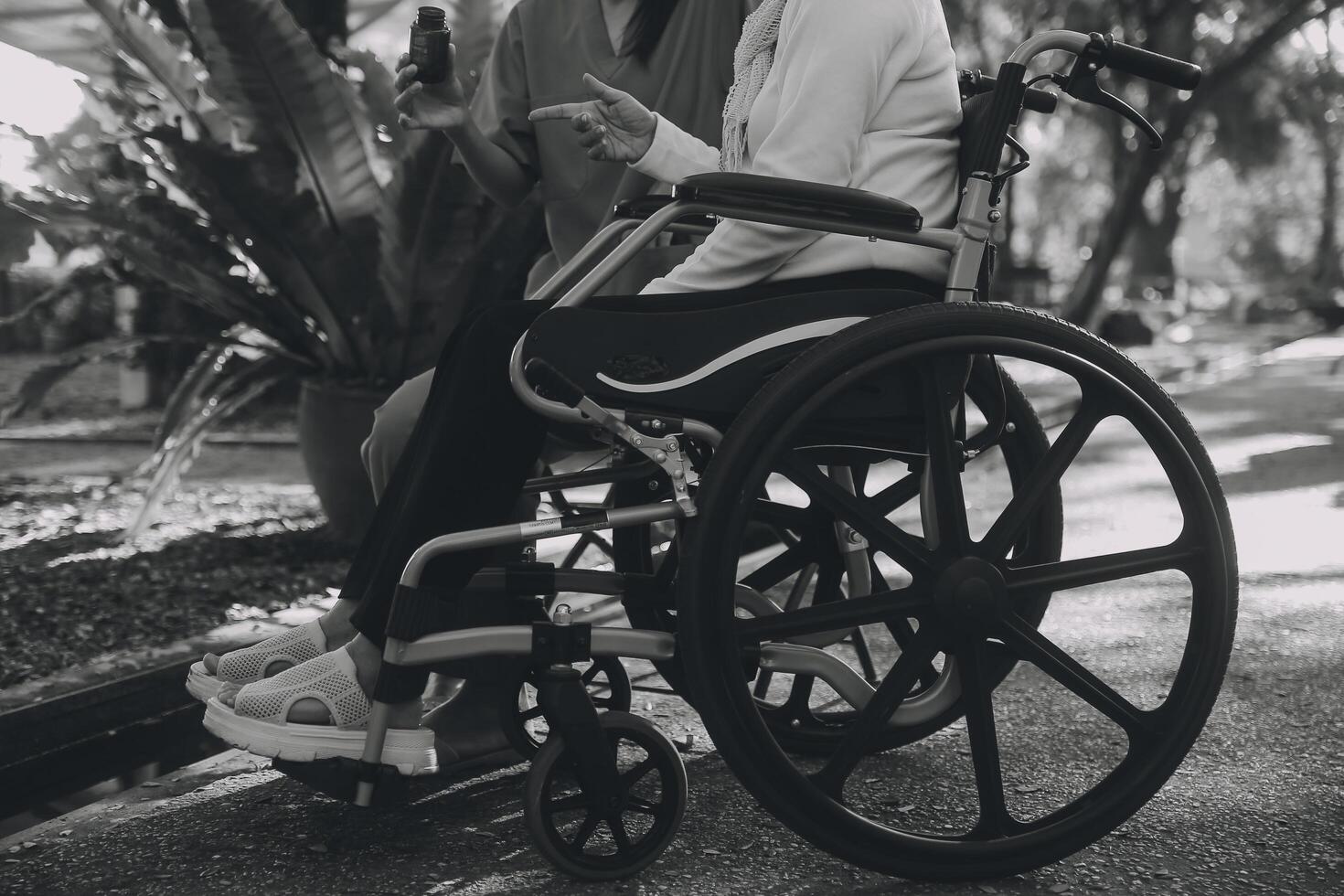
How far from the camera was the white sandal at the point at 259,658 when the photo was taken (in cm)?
246

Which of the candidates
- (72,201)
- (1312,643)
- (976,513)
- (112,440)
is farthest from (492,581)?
(112,440)

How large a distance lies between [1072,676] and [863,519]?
1.40ft

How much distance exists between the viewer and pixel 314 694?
2264mm

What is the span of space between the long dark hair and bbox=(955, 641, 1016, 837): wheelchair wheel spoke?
5.05ft

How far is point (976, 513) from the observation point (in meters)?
5.96

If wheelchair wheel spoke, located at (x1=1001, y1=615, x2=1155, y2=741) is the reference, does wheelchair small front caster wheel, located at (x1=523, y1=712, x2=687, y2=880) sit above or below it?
below

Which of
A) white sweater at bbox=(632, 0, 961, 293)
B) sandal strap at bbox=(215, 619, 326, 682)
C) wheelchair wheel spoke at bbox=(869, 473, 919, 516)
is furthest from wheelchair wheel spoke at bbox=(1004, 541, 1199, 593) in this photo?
sandal strap at bbox=(215, 619, 326, 682)

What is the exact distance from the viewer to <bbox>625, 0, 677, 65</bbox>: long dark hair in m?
3.06

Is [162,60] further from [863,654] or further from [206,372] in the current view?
[863,654]

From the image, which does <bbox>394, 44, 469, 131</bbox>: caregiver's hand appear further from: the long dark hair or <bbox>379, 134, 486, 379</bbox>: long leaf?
<bbox>379, 134, 486, 379</bbox>: long leaf

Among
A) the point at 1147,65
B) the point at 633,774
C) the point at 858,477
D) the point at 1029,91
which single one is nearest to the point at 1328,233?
the point at 1029,91

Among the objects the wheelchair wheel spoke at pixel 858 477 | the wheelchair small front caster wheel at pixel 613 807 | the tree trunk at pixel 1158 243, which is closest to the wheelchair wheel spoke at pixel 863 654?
the wheelchair wheel spoke at pixel 858 477

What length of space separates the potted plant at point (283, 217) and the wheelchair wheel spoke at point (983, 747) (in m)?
2.79

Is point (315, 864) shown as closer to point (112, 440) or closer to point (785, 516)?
point (785, 516)
